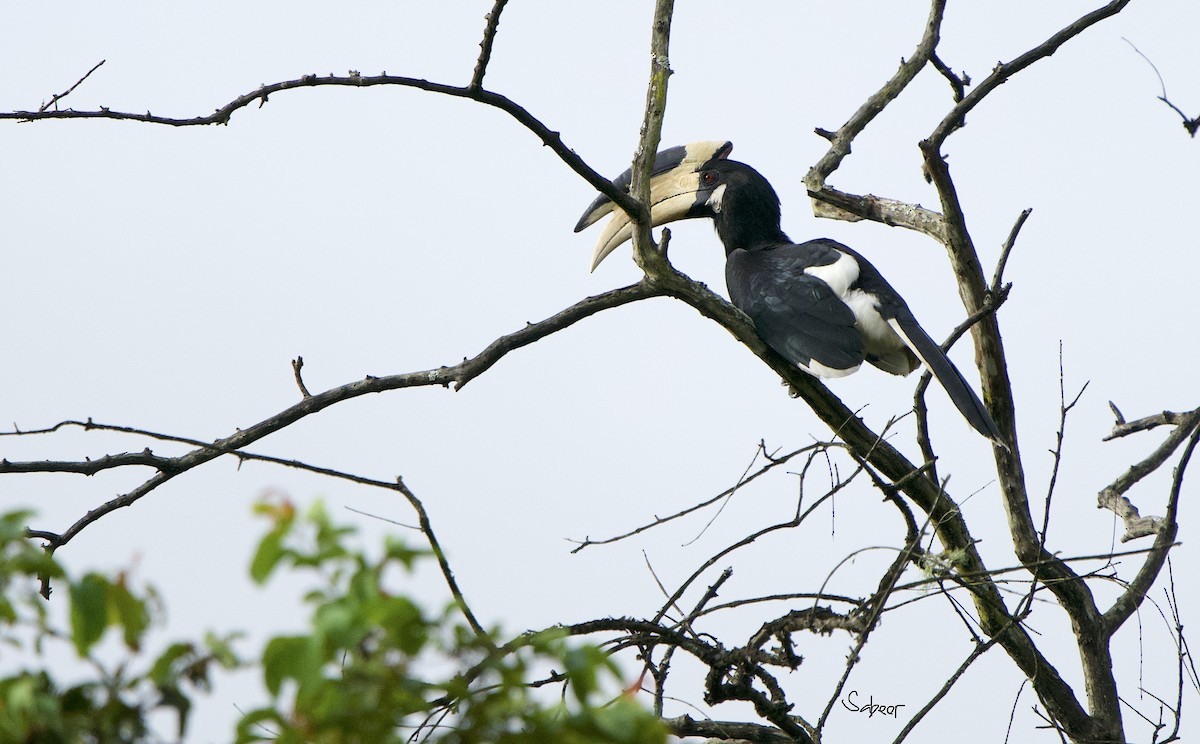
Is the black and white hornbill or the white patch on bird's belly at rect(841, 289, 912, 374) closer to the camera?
the black and white hornbill

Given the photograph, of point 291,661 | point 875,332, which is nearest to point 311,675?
point 291,661

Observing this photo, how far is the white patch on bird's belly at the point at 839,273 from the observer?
14.2 ft

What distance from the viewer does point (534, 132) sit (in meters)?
2.74

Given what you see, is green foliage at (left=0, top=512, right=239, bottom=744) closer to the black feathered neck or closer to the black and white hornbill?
the black and white hornbill

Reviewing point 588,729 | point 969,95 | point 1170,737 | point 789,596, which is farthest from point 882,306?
point 588,729

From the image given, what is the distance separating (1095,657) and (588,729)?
3.38 metres

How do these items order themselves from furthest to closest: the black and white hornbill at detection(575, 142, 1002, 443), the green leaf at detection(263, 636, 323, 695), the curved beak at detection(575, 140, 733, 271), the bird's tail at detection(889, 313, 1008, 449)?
the curved beak at detection(575, 140, 733, 271) → the black and white hornbill at detection(575, 142, 1002, 443) → the bird's tail at detection(889, 313, 1008, 449) → the green leaf at detection(263, 636, 323, 695)

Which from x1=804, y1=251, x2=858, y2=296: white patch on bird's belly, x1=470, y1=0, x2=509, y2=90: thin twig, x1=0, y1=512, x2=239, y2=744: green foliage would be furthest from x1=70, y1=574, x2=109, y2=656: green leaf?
x1=804, y1=251, x2=858, y2=296: white patch on bird's belly

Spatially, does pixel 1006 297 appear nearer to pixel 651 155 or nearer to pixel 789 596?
pixel 651 155

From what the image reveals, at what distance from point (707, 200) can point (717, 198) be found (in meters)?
0.06

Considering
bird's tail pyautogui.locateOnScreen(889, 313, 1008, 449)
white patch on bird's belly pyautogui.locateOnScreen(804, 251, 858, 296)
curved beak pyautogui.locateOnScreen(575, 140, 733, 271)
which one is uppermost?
curved beak pyautogui.locateOnScreen(575, 140, 733, 271)

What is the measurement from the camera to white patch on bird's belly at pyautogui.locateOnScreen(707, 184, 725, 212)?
5238 millimetres

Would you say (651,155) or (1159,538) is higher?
(651,155)

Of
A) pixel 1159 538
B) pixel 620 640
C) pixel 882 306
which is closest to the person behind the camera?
pixel 620 640
